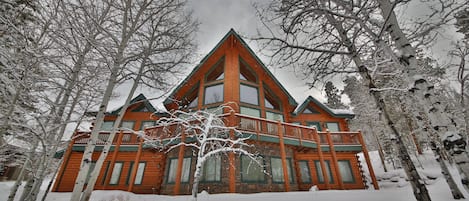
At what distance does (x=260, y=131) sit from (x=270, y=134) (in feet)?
2.15

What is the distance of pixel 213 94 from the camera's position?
13562 millimetres

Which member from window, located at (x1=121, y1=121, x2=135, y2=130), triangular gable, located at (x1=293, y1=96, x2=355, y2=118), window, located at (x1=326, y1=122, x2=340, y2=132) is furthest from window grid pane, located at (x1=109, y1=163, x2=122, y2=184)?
window, located at (x1=326, y1=122, x2=340, y2=132)

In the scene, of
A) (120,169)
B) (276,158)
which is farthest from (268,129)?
(120,169)

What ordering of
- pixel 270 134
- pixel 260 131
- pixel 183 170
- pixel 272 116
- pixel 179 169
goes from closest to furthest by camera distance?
pixel 179 169, pixel 260 131, pixel 270 134, pixel 183 170, pixel 272 116

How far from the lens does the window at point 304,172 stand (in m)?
12.7

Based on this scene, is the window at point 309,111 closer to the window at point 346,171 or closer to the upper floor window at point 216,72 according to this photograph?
the window at point 346,171

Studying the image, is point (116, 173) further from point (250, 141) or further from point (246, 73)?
point (246, 73)

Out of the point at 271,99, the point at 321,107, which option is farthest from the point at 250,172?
the point at 321,107

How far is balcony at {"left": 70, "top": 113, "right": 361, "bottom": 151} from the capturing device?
33.5 ft

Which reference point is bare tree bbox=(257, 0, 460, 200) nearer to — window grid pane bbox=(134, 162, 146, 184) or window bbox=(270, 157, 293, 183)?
window bbox=(270, 157, 293, 183)

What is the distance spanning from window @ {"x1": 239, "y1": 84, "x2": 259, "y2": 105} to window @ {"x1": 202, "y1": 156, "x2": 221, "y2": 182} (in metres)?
4.36

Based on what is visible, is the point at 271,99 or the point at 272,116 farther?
the point at 271,99

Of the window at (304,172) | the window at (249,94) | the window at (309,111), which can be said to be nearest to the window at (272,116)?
the window at (249,94)

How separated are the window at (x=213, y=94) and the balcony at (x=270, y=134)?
2.89 meters
